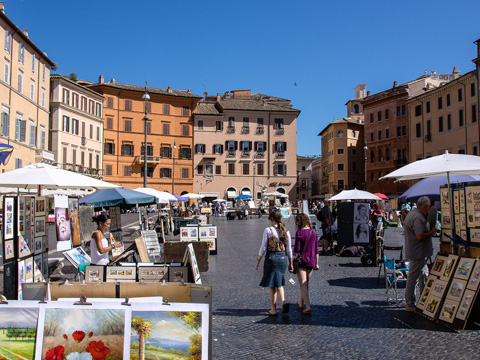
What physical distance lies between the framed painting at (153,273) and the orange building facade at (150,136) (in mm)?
51410

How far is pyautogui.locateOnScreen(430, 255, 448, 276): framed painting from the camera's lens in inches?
260

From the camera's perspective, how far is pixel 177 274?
4.98 m

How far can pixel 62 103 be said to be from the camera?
47.6 meters

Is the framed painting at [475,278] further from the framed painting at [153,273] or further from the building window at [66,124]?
the building window at [66,124]

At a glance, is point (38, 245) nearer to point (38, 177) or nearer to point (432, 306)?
point (38, 177)

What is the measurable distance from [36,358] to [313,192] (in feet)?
327

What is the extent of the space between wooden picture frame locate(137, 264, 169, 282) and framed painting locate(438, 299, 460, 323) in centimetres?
360

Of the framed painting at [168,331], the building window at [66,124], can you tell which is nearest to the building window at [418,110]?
the building window at [66,124]

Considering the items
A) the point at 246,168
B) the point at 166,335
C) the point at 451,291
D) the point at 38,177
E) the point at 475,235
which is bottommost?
the point at 451,291

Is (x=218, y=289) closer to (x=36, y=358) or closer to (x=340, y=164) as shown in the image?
(x=36, y=358)

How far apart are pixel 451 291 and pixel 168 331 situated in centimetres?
429

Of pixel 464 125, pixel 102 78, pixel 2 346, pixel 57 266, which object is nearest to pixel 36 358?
pixel 2 346

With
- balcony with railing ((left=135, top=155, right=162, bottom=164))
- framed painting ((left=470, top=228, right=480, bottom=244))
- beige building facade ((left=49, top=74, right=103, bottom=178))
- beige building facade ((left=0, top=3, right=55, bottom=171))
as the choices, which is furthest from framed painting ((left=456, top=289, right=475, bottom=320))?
balcony with railing ((left=135, top=155, right=162, bottom=164))

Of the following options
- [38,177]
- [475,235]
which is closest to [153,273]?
[475,235]
